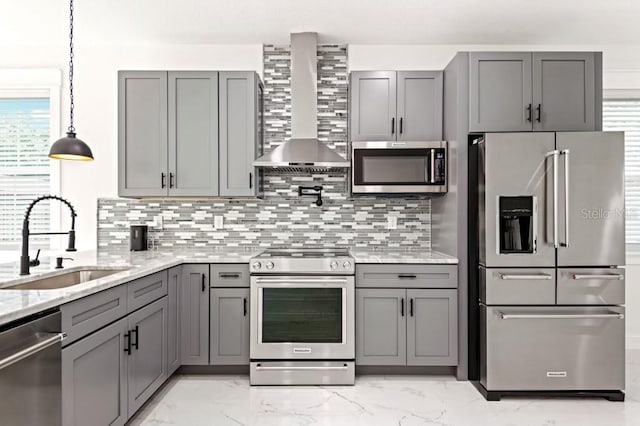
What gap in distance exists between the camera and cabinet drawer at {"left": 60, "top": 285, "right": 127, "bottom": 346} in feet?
5.90

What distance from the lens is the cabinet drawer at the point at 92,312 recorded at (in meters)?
1.80

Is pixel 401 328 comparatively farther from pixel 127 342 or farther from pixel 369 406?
pixel 127 342

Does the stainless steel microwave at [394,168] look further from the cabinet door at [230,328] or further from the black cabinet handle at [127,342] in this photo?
the black cabinet handle at [127,342]

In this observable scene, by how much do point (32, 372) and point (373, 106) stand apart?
9.48 feet

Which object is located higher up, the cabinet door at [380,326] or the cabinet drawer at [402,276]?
the cabinet drawer at [402,276]

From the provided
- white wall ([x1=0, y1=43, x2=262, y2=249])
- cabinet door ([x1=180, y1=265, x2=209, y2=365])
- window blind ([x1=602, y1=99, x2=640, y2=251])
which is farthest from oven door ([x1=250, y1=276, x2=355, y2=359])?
window blind ([x1=602, y1=99, x2=640, y2=251])

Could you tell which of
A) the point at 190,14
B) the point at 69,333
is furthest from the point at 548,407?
the point at 190,14

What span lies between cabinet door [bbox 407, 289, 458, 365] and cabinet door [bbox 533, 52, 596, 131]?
56.3 inches

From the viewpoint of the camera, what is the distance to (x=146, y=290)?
264cm

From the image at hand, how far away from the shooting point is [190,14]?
3.34 m

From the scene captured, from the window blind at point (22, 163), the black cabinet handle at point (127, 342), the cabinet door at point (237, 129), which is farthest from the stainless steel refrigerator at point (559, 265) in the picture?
the window blind at point (22, 163)

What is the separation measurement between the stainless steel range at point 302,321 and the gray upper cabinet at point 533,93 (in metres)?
1.49

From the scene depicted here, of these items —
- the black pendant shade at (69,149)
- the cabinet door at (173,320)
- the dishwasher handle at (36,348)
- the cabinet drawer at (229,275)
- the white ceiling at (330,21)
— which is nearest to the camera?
the dishwasher handle at (36,348)

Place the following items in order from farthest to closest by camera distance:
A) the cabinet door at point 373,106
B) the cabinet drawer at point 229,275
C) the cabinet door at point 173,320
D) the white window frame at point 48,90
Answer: the white window frame at point 48,90
the cabinet door at point 373,106
the cabinet drawer at point 229,275
the cabinet door at point 173,320
